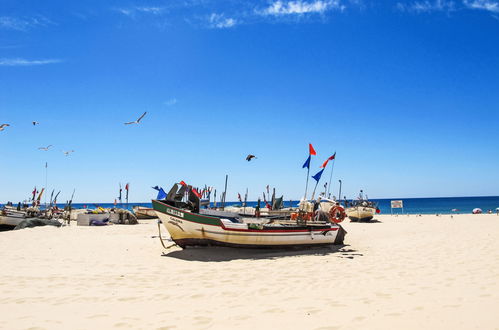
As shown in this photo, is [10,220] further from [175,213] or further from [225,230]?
[225,230]

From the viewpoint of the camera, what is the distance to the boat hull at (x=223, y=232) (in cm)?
1255

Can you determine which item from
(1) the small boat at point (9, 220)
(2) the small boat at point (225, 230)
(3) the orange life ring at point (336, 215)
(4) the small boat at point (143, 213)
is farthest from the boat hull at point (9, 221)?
(3) the orange life ring at point (336, 215)

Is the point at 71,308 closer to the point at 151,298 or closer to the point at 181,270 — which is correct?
the point at 151,298

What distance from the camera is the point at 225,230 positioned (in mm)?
12500

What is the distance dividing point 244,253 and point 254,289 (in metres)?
5.46

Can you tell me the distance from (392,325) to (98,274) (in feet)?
26.5

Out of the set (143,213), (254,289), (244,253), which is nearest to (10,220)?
(143,213)

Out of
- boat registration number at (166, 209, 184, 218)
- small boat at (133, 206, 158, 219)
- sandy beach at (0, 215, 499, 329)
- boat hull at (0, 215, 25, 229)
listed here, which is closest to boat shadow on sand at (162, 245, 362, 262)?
sandy beach at (0, 215, 499, 329)

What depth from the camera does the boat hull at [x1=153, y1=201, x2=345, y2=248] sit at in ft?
41.2

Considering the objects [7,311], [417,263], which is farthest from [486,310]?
[7,311]

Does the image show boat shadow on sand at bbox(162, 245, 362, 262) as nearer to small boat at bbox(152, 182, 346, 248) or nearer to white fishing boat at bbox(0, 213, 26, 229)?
small boat at bbox(152, 182, 346, 248)

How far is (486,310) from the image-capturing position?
5.31m

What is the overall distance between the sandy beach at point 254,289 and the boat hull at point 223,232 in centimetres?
49

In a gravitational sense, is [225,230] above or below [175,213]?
below
